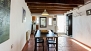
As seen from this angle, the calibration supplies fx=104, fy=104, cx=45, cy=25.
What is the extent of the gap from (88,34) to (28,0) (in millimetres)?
3544

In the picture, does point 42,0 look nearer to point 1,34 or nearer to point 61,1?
point 61,1

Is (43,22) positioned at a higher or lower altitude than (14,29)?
higher

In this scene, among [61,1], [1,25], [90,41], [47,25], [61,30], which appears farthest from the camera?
[61,30]

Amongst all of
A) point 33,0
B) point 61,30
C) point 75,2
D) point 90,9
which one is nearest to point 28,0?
point 33,0

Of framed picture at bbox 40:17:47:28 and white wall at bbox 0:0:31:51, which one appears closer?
white wall at bbox 0:0:31:51

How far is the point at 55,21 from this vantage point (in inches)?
460

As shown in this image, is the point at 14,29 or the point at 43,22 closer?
the point at 14,29

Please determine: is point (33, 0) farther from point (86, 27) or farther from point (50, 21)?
point (50, 21)

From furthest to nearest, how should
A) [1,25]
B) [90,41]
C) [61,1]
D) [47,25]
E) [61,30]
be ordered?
[61,30] → [47,25] → [61,1] → [90,41] → [1,25]

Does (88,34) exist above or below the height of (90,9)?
below

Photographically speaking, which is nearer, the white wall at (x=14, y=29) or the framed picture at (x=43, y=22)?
the white wall at (x=14, y=29)

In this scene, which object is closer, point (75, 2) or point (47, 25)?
point (75, 2)

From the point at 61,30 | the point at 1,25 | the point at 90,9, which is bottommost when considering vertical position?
the point at 61,30

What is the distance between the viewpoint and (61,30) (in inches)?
514
